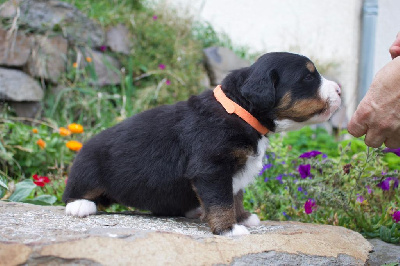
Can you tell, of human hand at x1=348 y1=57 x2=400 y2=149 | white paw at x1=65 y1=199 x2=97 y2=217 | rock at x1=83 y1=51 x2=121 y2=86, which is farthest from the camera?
rock at x1=83 y1=51 x2=121 y2=86

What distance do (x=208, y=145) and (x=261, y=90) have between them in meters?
0.52

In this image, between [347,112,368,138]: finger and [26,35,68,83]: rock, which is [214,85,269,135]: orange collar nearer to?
[347,112,368,138]: finger

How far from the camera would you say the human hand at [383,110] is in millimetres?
2924

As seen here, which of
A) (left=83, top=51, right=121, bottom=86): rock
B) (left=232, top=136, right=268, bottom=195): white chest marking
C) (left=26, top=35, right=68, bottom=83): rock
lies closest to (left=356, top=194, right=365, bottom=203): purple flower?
(left=232, top=136, right=268, bottom=195): white chest marking

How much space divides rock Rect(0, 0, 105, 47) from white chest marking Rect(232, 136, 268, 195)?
4781 millimetres

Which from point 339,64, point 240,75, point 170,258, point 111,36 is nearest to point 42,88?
point 111,36

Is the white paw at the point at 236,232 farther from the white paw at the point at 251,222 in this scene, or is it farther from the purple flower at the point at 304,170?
the purple flower at the point at 304,170

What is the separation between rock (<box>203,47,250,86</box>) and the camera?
8742mm

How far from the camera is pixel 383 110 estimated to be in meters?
2.98

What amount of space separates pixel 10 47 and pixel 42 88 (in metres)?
0.72

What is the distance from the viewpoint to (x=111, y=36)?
784cm

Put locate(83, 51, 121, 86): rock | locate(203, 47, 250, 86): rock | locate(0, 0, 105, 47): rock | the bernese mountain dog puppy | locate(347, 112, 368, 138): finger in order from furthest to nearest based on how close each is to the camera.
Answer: locate(203, 47, 250, 86): rock → locate(83, 51, 121, 86): rock → locate(0, 0, 105, 47): rock → locate(347, 112, 368, 138): finger → the bernese mountain dog puppy

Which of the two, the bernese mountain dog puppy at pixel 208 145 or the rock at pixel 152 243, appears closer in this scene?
the rock at pixel 152 243

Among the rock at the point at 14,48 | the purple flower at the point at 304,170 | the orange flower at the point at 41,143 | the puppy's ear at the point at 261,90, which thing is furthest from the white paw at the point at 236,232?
the rock at the point at 14,48
